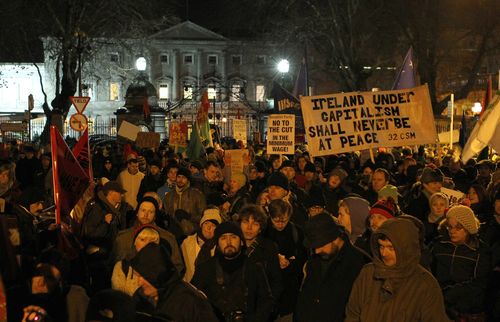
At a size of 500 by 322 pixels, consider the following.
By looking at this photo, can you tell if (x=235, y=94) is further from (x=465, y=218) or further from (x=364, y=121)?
(x=465, y=218)

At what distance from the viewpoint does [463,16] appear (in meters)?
37.3

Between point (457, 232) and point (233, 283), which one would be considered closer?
point (233, 283)

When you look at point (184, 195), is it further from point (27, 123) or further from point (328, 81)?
point (328, 81)

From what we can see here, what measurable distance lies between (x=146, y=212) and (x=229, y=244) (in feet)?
5.55

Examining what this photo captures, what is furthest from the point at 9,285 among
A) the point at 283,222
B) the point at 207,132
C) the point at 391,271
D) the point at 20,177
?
the point at 207,132

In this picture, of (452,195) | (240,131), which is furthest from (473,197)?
→ (240,131)

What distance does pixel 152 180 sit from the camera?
39.5 ft

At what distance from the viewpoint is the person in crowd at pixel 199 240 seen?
6.78 metres

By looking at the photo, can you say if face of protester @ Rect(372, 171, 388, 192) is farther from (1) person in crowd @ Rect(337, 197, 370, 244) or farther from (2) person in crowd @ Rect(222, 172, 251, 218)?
(1) person in crowd @ Rect(337, 197, 370, 244)

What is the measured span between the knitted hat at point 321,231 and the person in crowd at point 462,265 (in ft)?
3.67

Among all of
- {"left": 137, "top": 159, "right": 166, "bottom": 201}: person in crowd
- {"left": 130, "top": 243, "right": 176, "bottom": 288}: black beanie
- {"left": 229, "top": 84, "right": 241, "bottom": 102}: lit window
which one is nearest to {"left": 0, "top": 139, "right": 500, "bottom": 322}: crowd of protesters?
{"left": 130, "top": 243, "right": 176, "bottom": 288}: black beanie

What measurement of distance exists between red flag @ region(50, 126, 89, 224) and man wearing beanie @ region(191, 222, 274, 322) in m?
2.31

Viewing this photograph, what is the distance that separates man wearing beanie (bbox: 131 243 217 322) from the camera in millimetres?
4434

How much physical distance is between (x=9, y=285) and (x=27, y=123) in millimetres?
25817
